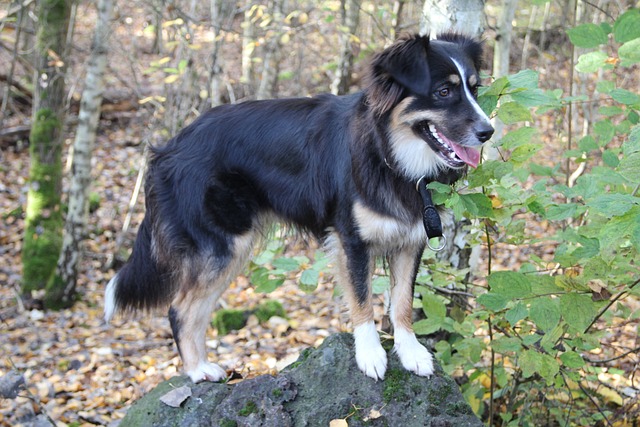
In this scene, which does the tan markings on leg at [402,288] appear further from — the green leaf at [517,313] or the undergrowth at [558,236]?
the green leaf at [517,313]

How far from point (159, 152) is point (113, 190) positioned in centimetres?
674

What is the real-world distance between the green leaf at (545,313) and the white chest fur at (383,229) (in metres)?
0.78

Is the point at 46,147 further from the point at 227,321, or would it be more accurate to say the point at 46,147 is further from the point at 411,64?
the point at 411,64

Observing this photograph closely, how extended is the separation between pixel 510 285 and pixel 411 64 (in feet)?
3.59

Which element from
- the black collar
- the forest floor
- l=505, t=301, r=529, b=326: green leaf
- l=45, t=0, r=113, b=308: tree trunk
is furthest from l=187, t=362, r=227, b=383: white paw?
l=45, t=0, r=113, b=308: tree trunk

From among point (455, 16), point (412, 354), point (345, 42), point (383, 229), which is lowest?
point (412, 354)

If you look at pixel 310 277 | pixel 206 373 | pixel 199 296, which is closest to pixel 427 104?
pixel 310 277

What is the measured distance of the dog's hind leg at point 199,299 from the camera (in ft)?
13.2

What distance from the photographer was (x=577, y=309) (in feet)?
9.44

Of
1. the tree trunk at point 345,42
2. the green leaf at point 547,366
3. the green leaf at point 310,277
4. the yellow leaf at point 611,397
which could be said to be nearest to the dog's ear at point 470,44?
the green leaf at point 310,277

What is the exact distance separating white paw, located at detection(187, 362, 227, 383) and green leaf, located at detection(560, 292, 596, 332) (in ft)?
6.60

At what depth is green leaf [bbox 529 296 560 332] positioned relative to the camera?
9.53 feet

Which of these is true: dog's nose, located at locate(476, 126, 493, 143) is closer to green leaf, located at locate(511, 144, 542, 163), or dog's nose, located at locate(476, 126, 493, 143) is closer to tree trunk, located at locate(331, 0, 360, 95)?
green leaf, located at locate(511, 144, 542, 163)

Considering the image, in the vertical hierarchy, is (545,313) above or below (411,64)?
below
